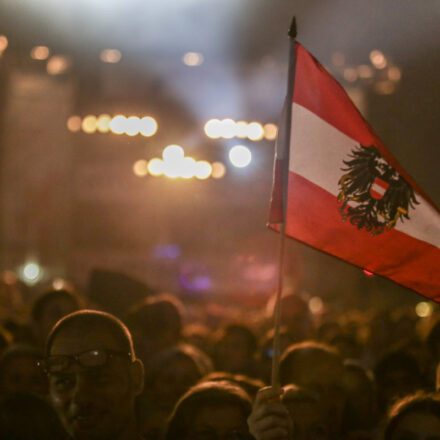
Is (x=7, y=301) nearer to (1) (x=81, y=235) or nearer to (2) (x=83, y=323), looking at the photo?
(2) (x=83, y=323)

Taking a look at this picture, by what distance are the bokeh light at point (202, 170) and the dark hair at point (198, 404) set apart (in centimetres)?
2325

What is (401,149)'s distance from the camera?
76.1ft

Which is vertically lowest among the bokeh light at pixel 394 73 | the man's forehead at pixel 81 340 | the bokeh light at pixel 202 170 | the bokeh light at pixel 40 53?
the man's forehead at pixel 81 340

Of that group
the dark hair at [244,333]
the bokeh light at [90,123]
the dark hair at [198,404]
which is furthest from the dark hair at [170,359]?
the bokeh light at [90,123]

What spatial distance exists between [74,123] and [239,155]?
7.93 metres

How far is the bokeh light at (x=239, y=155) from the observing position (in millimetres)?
29500

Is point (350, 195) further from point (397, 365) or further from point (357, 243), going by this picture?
point (397, 365)

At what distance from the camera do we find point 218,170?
30250 millimetres

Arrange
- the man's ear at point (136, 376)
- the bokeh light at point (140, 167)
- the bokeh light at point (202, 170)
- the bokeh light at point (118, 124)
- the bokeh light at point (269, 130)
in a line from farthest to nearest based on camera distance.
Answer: the bokeh light at point (140, 167) < the bokeh light at point (269, 130) < the bokeh light at point (118, 124) < the bokeh light at point (202, 170) < the man's ear at point (136, 376)

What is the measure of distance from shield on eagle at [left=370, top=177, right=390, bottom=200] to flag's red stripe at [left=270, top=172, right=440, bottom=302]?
7.7 inches

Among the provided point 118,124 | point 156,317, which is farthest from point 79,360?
point 118,124

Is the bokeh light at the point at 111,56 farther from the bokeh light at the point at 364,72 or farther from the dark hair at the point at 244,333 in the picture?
the dark hair at the point at 244,333

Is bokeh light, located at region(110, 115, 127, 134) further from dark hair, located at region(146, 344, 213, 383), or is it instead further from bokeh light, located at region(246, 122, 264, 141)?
dark hair, located at region(146, 344, 213, 383)

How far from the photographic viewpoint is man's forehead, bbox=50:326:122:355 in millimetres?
3027
